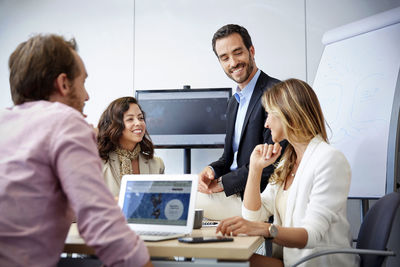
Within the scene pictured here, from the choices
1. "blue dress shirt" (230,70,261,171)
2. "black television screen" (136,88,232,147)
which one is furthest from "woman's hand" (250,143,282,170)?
"black television screen" (136,88,232,147)

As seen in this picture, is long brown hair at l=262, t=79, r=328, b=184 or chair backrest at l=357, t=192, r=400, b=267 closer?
chair backrest at l=357, t=192, r=400, b=267

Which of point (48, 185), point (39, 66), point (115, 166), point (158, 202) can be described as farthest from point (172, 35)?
point (48, 185)

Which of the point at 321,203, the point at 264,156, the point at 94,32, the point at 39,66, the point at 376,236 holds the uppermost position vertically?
the point at 94,32

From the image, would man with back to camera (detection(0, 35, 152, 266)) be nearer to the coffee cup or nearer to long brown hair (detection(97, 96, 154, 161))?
the coffee cup

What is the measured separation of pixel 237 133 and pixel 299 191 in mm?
1160

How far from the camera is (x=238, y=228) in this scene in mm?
1623

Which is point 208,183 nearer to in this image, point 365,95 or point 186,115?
point 365,95

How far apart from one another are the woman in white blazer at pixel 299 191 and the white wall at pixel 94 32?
2.87 metres

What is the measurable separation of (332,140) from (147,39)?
2.38 m

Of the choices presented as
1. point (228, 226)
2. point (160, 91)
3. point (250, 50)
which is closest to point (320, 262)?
point (228, 226)

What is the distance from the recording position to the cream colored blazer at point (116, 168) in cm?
306

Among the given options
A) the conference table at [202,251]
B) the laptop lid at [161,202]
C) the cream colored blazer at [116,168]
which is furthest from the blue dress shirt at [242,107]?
the conference table at [202,251]

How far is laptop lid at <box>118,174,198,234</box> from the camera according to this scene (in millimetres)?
1666

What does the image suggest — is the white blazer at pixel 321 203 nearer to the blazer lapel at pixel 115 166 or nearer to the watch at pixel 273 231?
the watch at pixel 273 231
